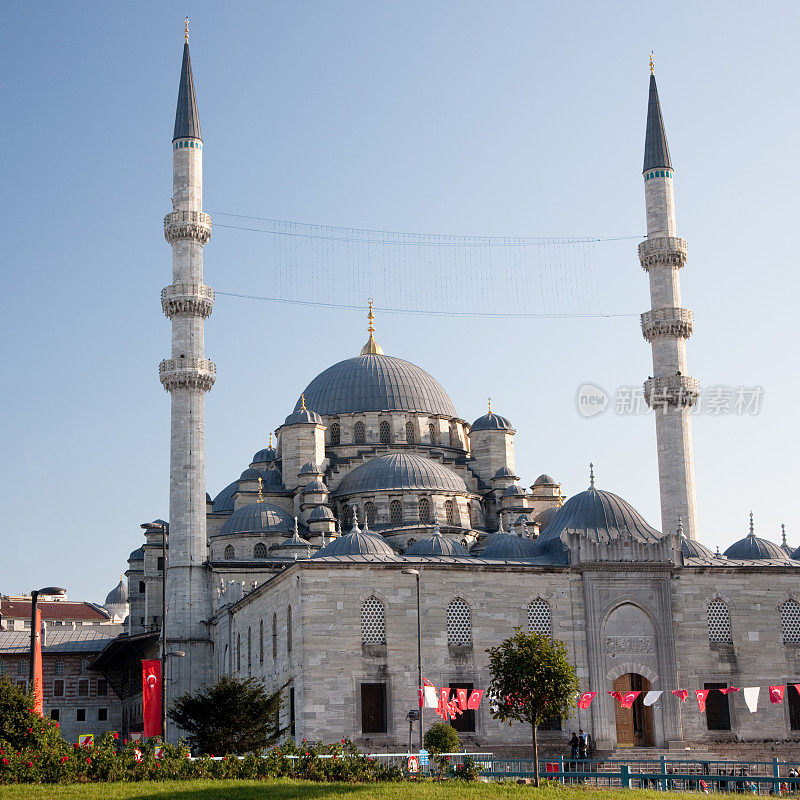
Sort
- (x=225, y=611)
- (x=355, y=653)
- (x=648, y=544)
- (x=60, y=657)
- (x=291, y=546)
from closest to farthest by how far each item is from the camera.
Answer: (x=355, y=653) < (x=648, y=544) < (x=225, y=611) < (x=291, y=546) < (x=60, y=657)

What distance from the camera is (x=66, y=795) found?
18.5 m

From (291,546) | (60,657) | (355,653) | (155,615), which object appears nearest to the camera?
(355,653)

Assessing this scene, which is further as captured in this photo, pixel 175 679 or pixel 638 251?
pixel 638 251

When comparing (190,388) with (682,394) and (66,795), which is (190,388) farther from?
(66,795)

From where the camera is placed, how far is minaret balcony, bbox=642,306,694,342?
4512 cm

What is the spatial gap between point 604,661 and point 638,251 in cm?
1778

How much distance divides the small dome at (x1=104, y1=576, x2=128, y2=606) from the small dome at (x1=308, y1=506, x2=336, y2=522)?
181 feet

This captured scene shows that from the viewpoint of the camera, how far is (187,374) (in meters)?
44.7

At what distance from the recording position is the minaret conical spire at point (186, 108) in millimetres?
46375

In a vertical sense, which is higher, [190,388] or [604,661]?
[190,388]

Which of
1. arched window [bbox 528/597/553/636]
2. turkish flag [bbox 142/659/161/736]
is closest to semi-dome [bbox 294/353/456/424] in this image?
arched window [bbox 528/597/553/636]

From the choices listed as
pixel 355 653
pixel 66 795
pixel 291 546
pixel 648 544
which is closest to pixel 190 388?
pixel 291 546

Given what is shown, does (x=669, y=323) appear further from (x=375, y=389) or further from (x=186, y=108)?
(x=186, y=108)

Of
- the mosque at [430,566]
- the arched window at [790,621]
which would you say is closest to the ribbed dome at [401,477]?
the mosque at [430,566]
